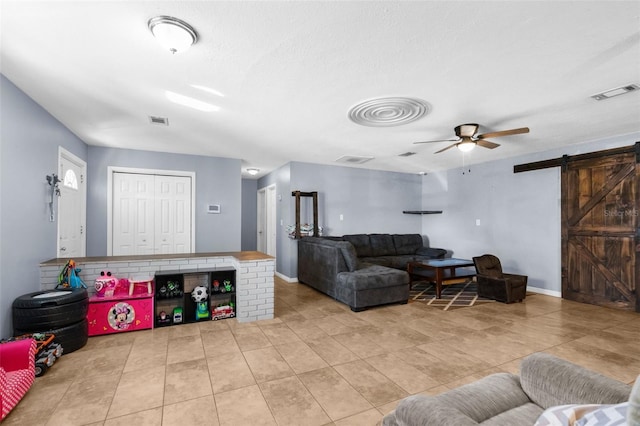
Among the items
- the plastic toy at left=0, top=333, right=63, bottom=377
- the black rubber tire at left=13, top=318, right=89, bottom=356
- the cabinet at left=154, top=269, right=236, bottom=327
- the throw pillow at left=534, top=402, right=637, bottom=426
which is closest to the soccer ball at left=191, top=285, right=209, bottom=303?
the cabinet at left=154, top=269, right=236, bottom=327

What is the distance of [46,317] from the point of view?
107 inches

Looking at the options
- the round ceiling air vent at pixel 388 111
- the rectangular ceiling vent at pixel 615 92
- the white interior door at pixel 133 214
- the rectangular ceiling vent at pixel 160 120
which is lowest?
the white interior door at pixel 133 214

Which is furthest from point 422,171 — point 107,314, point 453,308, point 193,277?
point 107,314

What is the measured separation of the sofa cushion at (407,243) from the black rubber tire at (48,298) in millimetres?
5522

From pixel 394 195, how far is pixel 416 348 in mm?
4708

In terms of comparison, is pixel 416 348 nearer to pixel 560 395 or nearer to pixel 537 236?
pixel 560 395

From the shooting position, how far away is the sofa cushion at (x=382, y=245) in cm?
646

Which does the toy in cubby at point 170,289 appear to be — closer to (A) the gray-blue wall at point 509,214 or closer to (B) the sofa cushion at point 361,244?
(B) the sofa cushion at point 361,244

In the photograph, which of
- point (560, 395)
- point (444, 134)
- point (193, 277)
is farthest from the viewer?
point (444, 134)

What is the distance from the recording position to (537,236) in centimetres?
527

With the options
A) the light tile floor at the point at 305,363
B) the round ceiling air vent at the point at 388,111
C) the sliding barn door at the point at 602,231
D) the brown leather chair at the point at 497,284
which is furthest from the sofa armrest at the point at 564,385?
the sliding barn door at the point at 602,231

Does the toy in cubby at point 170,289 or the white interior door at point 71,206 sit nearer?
the toy in cubby at point 170,289

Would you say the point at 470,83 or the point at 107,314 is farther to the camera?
the point at 107,314

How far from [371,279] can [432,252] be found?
288 centimetres
